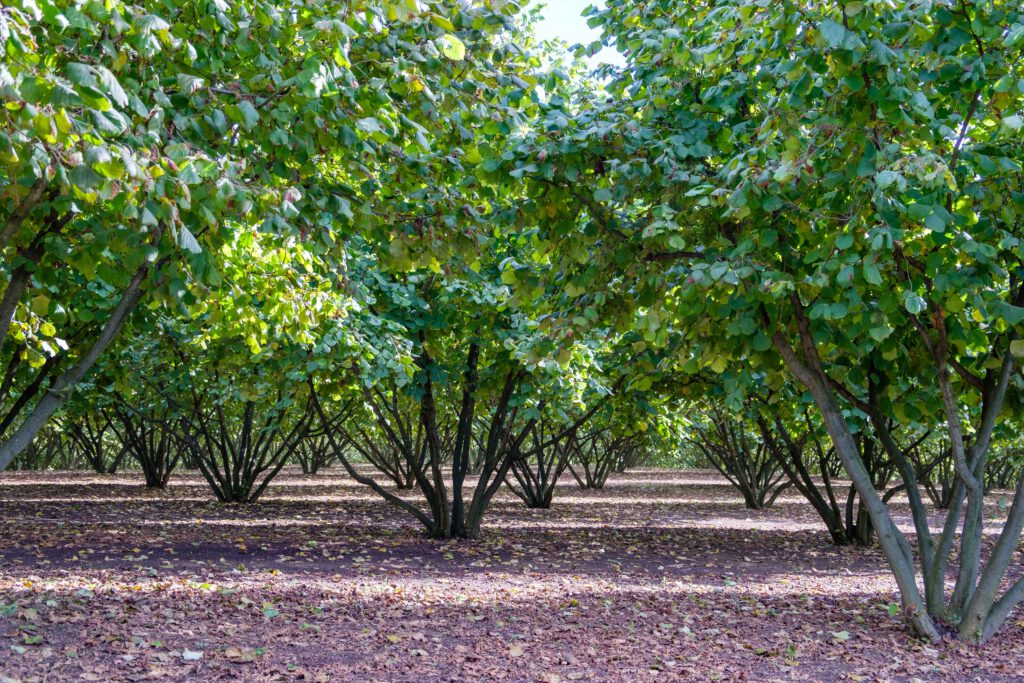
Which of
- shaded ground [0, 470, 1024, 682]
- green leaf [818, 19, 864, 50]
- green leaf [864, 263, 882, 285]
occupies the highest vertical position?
green leaf [818, 19, 864, 50]

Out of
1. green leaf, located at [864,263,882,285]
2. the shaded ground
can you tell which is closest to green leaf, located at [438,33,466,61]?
green leaf, located at [864,263,882,285]

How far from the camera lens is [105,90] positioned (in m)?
2.80

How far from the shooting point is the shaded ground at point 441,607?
4.44 metres

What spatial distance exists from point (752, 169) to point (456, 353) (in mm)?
6274

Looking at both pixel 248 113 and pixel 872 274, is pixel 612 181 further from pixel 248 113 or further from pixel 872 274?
pixel 248 113

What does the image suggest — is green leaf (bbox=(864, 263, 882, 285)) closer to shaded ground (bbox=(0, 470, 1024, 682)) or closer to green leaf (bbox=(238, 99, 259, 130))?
shaded ground (bbox=(0, 470, 1024, 682))

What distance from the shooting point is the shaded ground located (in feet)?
14.6

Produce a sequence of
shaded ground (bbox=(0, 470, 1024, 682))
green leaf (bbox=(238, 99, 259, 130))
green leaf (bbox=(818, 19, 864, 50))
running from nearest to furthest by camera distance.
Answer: green leaf (bbox=(238, 99, 259, 130)) < green leaf (bbox=(818, 19, 864, 50)) < shaded ground (bbox=(0, 470, 1024, 682))

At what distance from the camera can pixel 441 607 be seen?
6.00 m

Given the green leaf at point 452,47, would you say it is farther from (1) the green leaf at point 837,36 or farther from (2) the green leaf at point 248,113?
(1) the green leaf at point 837,36

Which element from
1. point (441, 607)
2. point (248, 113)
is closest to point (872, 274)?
point (248, 113)

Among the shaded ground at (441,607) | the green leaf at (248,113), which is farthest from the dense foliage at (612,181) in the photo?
the shaded ground at (441,607)

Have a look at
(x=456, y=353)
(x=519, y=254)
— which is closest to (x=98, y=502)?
(x=456, y=353)

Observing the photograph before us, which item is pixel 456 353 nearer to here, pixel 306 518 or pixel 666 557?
pixel 666 557
